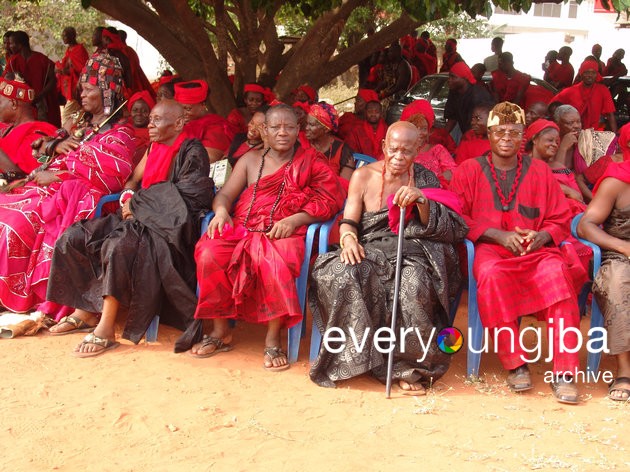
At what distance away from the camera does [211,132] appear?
683cm

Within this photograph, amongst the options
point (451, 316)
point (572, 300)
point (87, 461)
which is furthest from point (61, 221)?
point (572, 300)

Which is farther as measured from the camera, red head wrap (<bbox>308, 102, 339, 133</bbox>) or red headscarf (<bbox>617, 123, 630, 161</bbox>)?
red head wrap (<bbox>308, 102, 339, 133</bbox>)

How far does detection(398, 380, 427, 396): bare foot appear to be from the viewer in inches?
176

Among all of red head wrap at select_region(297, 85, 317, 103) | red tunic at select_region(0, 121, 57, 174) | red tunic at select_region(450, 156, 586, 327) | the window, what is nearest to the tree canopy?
red head wrap at select_region(297, 85, 317, 103)

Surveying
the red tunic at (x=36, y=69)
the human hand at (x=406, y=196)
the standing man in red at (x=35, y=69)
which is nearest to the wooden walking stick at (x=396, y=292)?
the human hand at (x=406, y=196)

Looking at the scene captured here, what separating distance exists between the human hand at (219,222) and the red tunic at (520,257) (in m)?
1.58

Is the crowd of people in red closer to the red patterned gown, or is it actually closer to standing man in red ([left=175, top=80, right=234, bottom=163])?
the red patterned gown

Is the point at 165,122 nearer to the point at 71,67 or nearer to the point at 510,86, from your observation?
the point at 71,67

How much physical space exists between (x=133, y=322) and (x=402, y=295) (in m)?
1.83

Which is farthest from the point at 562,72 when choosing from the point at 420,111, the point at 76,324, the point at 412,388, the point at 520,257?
the point at 76,324

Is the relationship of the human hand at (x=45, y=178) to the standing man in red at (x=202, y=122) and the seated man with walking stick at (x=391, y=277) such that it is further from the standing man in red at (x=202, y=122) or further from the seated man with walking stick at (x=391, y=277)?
the seated man with walking stick at (x=391, y=277)

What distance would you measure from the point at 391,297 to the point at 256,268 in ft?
2.93

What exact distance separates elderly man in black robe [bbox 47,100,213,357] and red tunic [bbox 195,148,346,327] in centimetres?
28

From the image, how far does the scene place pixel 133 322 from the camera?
5.04m
